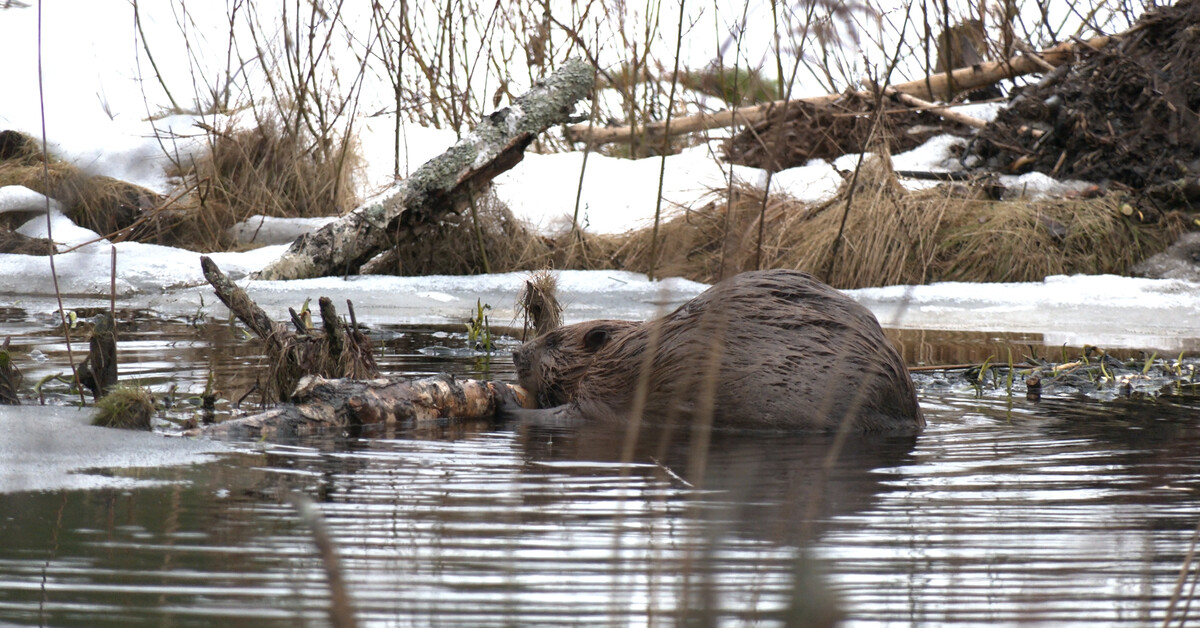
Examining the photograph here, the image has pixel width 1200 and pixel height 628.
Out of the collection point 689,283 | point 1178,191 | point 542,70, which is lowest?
point 689,283

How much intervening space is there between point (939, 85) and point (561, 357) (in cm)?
683

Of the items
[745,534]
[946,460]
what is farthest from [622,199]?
[745,534]

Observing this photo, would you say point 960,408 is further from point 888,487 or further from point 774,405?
point 888,487

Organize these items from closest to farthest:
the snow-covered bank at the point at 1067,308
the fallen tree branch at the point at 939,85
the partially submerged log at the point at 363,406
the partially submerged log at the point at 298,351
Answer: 1. the partially submerged log at the point at 363,406
2. the partially submerged log at the point at 298,351
3. the snow-covered bank at the point at 1067,308
4. the fallen tree branch at the point at 939,85

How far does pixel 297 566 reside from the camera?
1.75m

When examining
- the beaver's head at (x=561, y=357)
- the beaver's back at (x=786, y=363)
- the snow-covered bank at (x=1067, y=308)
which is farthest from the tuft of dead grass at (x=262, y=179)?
the beaver's back at (x=786, y=363)

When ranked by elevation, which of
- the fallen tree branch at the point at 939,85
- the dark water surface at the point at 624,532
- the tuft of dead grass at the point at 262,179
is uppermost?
the fallen tree branch at the point at 939,85

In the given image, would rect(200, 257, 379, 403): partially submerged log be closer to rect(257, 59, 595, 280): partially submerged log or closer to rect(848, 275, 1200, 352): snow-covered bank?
rect(257, 59, 595, 280): partially submerged log

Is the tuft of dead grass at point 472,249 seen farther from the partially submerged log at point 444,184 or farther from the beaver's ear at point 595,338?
the beaver's ear at point 595,338

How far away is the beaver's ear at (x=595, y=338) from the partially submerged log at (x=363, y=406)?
0.38m

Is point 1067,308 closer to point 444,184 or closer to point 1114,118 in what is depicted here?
point 1114,118

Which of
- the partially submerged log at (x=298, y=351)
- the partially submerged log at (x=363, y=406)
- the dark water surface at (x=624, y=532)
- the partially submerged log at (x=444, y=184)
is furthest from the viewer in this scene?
the partially submerged log at (x=444, y=184)

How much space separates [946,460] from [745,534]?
1.08m

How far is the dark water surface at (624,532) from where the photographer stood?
60.3 inches
